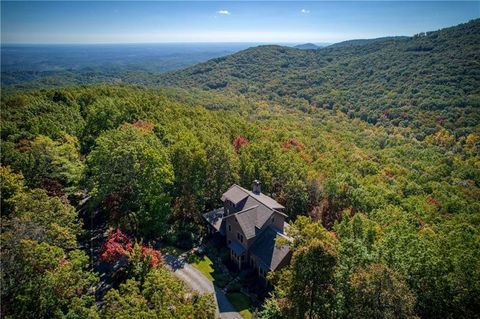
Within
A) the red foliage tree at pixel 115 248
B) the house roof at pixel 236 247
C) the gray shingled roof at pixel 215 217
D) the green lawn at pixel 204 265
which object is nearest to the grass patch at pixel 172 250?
the green lawn at pixel 204 265

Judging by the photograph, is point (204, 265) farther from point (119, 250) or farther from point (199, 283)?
point (119, 250)

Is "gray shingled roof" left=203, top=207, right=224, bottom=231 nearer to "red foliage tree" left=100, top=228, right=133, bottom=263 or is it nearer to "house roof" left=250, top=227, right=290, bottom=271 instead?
"house roof" left=250, top=227, right=290, bottom=271

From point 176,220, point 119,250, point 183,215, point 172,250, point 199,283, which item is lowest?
point 199,283

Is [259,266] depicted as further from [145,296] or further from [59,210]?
[59,210]

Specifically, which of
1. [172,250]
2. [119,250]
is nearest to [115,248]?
[119,250]

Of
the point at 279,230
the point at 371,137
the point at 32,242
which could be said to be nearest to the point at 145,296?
the point at 32,242

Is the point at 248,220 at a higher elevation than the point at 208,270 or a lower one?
higher

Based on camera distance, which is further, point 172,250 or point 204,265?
point 172,250
